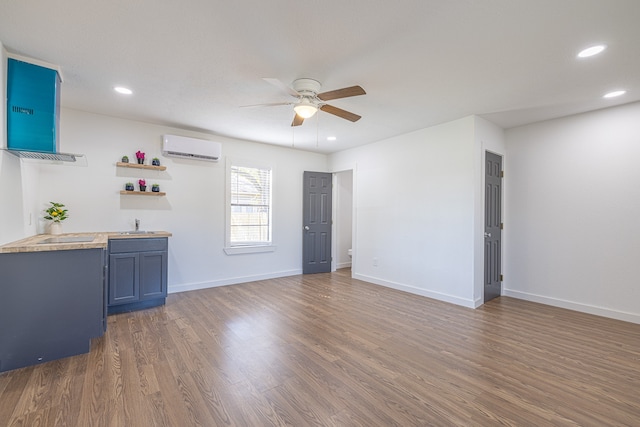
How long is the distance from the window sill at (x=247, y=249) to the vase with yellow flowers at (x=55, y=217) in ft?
7.30

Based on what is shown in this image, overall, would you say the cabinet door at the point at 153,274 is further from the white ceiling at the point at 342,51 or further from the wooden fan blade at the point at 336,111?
the wooden fan blade at the point at 336,111

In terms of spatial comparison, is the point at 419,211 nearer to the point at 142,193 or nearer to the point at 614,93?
the point at 614,93

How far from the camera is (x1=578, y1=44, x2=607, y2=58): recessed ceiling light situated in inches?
89.7

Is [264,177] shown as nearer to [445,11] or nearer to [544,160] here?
[445,11]

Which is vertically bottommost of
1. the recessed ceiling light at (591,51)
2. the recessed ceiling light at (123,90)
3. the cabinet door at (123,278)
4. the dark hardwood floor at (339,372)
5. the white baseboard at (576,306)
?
the dark hardwood floor at (339,372)

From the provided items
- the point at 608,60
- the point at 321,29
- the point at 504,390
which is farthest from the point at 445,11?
the point at 504,390

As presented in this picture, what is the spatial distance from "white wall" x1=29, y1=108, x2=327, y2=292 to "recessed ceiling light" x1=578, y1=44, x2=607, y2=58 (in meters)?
4.51

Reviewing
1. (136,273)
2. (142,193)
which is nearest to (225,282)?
(136,273)

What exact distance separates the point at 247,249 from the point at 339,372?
3419 millimetres

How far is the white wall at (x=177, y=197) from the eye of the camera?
384 cm

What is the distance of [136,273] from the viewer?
3713 millimetres

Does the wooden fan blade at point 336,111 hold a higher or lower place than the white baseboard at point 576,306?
higher

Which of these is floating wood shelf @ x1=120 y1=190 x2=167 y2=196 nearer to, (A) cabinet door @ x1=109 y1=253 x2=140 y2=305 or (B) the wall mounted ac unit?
(B) the wall mounted ac unit

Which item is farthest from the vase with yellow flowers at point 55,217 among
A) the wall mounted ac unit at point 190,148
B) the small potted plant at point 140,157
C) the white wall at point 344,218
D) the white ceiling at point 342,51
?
the white wall at point 344,218
